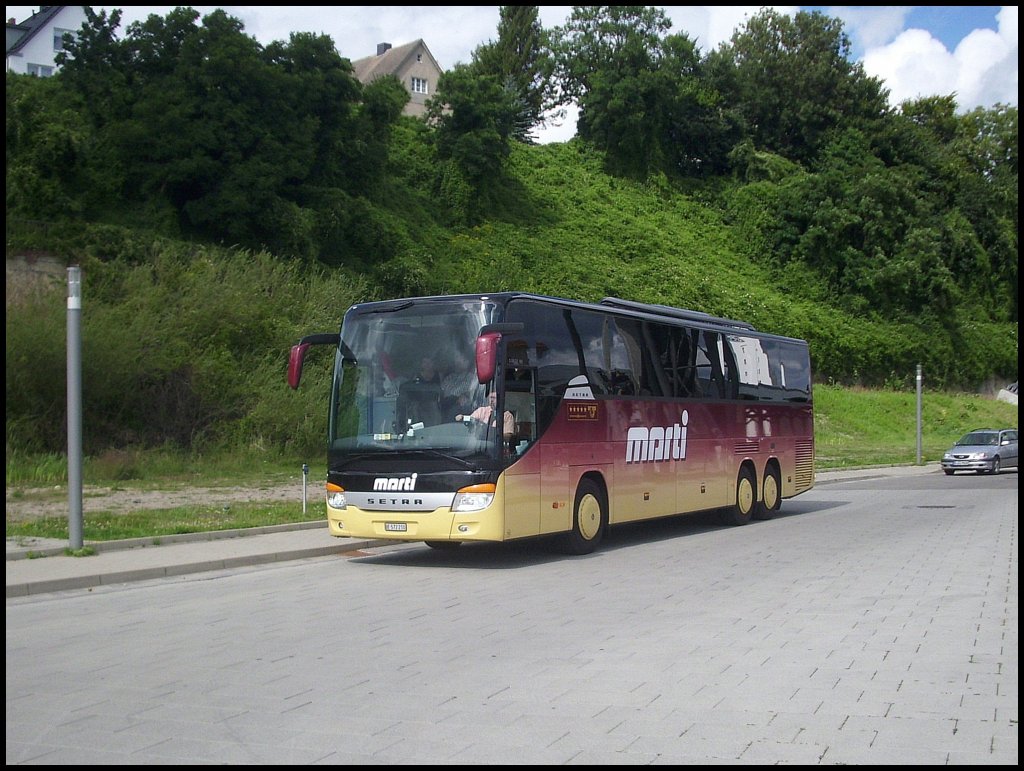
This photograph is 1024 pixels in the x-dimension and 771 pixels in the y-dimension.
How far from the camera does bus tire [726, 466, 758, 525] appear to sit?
67.8 feet

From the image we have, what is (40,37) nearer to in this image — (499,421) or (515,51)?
(515,51)

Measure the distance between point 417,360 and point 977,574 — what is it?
7.37m

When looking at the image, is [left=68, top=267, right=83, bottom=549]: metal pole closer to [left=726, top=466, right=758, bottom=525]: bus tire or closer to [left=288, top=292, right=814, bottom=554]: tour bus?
[left=288, top=292, right=814, bottom=554]: tour bus

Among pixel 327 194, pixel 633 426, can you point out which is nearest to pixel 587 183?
pixel 327 194

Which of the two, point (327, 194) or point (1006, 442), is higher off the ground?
point (327, 194)

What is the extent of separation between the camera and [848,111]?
78.2 m

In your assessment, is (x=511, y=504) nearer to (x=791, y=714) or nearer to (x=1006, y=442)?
(x=791, y=714)

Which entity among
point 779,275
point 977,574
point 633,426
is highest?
point 779,275

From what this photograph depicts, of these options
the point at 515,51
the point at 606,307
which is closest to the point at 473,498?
the point at 606,307

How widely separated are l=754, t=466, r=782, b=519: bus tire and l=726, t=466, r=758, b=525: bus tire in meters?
0.31

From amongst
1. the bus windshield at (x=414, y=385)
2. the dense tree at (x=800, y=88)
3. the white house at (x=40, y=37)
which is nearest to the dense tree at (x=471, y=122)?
the dense tree at (x=800, y=88)

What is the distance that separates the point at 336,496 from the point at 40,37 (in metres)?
71.8

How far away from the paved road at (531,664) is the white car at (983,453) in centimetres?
2516

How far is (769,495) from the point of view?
22172 millimetres
